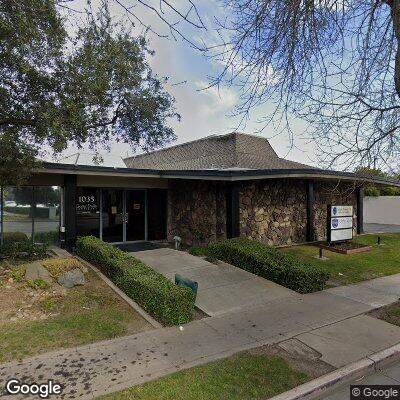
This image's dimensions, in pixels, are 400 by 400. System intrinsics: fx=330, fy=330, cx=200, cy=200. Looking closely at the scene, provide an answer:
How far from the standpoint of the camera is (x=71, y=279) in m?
7.73

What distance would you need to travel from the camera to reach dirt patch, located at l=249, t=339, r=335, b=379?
4340mm

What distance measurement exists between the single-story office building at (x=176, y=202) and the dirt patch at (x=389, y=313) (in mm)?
4398

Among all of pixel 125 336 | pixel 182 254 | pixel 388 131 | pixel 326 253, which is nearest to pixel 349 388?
pixel 125 336

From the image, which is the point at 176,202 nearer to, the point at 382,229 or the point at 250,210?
the point at 250,210

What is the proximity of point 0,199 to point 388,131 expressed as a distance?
11944 millimetres

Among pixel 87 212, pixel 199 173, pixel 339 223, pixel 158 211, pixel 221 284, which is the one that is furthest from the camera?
pixel 158 211

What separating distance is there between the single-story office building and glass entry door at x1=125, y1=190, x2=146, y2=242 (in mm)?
45

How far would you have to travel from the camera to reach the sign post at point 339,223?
528 inches

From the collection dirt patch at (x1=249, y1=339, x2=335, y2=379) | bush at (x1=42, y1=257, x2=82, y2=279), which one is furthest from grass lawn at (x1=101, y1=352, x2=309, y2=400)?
bush at (x1=42, y1=257, x2=82, y2=279)

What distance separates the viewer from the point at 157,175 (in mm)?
13188

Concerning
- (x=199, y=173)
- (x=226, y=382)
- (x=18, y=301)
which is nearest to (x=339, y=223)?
(x=199, y=173)

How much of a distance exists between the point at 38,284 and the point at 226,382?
5.22 m

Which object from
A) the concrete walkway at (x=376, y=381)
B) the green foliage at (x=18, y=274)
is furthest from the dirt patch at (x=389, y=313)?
the green foliage at (x=18, y=274)

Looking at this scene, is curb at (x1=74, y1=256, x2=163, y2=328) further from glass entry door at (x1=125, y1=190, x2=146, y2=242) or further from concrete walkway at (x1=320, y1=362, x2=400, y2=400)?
glass entry door at (x1=125, y1=190, x2=146, y2=242)
